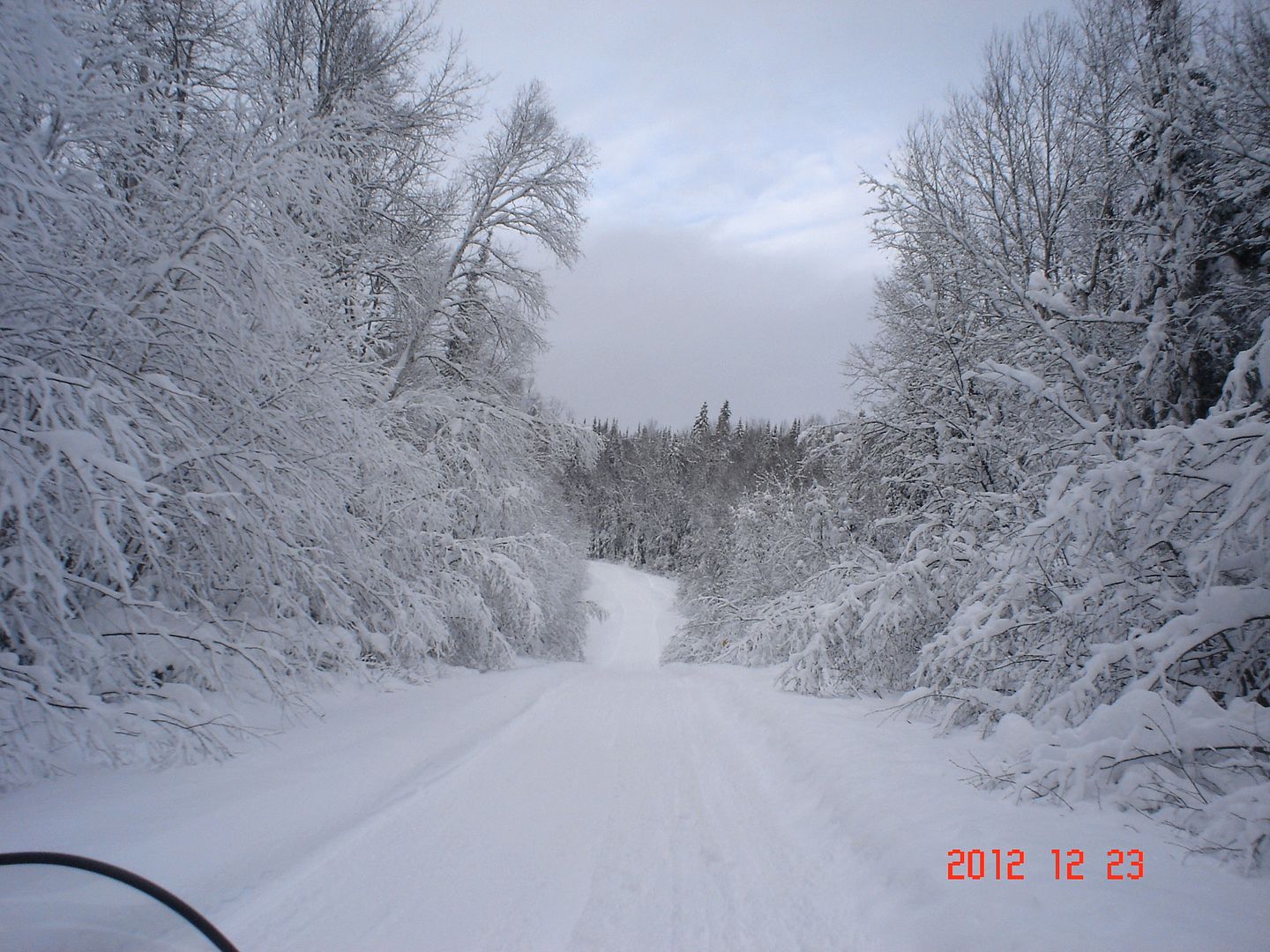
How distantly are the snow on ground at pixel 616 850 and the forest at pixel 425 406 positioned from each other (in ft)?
1.54

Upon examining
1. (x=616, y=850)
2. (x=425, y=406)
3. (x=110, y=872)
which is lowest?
(x=616, y=850)

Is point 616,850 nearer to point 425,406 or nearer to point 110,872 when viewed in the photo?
point 110,872

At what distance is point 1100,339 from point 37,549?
31.1 feet

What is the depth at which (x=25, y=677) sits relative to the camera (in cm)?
327

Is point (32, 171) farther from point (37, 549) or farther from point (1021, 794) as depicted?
point (1021, 794)

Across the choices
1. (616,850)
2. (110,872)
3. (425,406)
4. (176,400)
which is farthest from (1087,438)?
(425,406)

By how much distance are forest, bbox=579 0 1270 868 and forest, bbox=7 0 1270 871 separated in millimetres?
40

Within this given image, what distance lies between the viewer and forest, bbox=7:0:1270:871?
3330 mm

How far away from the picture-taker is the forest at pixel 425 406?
3.33 m

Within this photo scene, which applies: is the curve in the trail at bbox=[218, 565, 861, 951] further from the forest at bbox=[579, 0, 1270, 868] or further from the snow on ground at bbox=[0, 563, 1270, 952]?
the forest at bbox=[579, 0, 1270, 868]

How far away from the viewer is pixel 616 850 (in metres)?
3.54

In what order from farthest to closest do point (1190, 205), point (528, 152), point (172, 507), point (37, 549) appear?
point (528, 152) → point (1190, 205) → point (172, 507) → point (37, 549)

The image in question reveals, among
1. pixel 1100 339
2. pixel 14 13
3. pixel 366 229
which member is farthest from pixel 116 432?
pixel 1100 339

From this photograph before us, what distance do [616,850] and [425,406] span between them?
27.9ft
